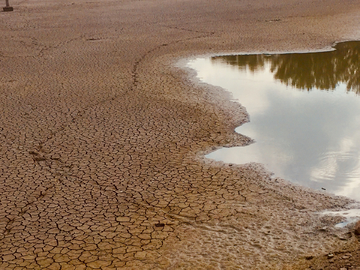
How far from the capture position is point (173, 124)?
6.44m

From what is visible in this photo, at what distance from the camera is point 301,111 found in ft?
23.2

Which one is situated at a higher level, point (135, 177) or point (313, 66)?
point (313, 66)

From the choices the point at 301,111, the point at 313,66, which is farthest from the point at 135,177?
the point at 313,66

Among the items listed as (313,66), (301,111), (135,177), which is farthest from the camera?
(313,66)

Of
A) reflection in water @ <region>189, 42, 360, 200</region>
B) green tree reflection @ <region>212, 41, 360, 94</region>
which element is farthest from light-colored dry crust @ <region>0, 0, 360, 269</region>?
green tree reflection @ <region>212, 41, 360, 94</region>

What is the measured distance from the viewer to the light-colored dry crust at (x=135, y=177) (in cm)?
363

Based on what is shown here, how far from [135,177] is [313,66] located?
569 cm

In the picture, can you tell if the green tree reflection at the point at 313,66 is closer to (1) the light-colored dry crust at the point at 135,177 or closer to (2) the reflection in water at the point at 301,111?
(2) the reflection in water at the point at 301,111

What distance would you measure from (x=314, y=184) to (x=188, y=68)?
5468 mm

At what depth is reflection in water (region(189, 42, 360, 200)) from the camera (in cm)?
509

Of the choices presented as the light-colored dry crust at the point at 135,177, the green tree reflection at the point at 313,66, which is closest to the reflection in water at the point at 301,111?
the green tree reflection at the point at 313,66

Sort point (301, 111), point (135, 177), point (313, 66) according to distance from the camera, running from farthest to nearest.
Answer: point (313, 66)
point (301, 111)
point (135, 177)

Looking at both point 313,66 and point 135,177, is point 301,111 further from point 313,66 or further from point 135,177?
point 135,177

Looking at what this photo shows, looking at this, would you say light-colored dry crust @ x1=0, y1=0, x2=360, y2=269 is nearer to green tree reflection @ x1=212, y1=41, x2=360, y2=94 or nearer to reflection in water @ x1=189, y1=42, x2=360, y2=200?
reflection in water @ x1=189, y1=42, x2=360, y2=200
